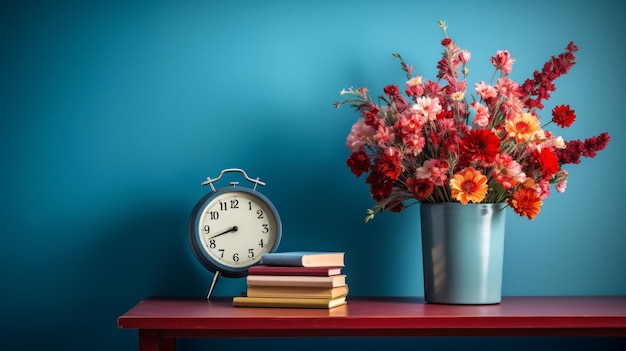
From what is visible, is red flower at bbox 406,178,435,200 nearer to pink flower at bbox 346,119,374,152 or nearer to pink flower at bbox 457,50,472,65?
pink flower at bbox 346,119,374,152

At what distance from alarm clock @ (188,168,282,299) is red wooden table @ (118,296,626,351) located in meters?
0.13

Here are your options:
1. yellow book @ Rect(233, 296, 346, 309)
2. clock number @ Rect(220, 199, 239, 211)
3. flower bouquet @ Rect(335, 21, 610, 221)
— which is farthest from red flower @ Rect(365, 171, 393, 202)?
clock number @ Rect(220, 199, 239, 211)

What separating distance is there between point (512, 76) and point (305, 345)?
3.31 ft

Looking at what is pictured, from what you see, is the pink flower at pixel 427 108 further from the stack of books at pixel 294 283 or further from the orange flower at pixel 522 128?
the stack of books at pixel 294 283

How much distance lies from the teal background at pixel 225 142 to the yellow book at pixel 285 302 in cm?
33

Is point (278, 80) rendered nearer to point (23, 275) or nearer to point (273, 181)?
point (273, 181)

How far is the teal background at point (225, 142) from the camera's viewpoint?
7.06ft

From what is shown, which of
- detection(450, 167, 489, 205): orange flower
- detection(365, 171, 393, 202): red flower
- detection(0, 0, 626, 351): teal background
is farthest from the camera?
detection(0, 0, 626, 351): teal background

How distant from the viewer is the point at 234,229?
2.02 m

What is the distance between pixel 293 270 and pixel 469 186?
0.47 m

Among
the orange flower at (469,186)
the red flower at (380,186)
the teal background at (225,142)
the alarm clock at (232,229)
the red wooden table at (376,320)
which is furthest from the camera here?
the teal background at (225,142)

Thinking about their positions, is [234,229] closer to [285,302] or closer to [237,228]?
[237,228]

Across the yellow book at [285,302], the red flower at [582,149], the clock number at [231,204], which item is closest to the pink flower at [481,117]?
the red flower at [582,149]

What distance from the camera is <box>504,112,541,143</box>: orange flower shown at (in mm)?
1754
